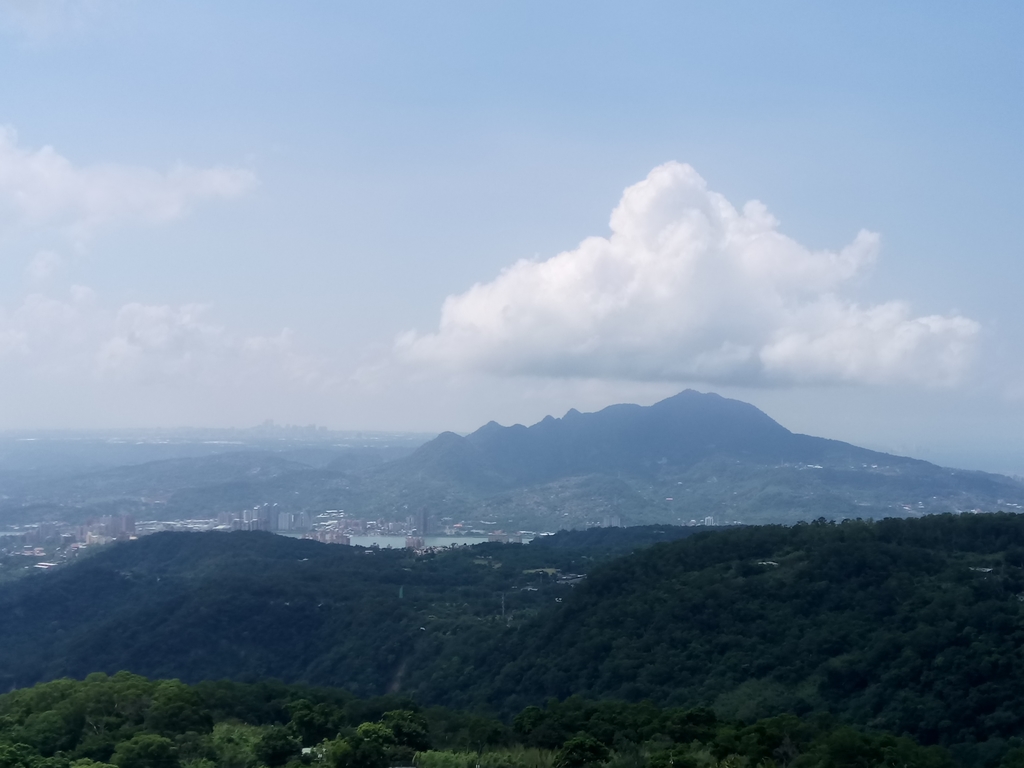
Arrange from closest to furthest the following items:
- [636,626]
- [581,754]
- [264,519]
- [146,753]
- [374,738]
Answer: [146,753]
[581,754]
[374,738]
[636,626]
[264,519]

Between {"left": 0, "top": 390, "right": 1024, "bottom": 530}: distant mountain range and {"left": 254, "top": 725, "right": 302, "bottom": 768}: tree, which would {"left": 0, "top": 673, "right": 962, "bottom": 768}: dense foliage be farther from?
{"left": 0, "top": 390, "right": 1024, "bottom": 530}: distant mountain range

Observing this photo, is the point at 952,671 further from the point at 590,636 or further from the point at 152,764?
the point at 152,764

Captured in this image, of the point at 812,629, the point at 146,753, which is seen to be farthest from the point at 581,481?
the point at 146,753

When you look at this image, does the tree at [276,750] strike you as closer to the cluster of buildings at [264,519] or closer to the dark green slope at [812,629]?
the dark green slope at [812,629]

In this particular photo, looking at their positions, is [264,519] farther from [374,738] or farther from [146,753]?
[374,738]

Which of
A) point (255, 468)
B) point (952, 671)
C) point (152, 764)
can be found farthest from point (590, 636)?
point (255, 468)
